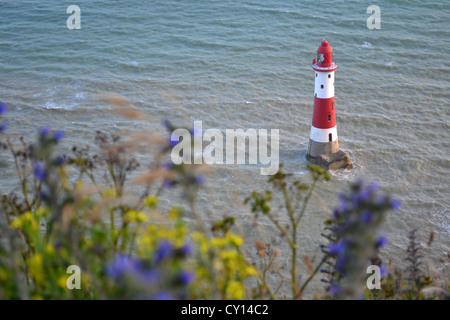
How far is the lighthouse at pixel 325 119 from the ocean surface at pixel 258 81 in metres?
0.55

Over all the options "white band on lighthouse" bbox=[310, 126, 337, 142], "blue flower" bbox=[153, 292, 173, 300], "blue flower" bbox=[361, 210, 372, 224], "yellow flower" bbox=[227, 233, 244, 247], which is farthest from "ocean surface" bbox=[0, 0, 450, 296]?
"blue flower" bbox=[153, 292, 173, 300]

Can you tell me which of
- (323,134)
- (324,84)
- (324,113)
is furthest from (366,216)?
(323,134)

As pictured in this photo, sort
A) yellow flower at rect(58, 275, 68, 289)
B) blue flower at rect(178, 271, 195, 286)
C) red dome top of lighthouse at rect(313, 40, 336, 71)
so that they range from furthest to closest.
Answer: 1. red dome top of lighthouse at rect(313, 40, 336, 71)
2. yellow flower at rect(58, 275, 68, 289)
3. blue flower at rect(178, 271, 195, 286)

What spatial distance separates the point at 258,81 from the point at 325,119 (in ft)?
19.7

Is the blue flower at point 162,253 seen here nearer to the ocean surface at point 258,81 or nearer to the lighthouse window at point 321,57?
the ocean surface at point 258,81

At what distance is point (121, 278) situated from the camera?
2814 millimetres

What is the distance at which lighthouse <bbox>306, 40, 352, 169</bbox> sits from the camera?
51.9 feet

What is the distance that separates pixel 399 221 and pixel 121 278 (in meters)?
12.0

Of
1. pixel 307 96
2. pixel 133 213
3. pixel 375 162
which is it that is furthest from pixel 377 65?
pixel 133 213

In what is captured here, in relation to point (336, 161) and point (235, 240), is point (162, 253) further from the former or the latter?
Result: point (336, 161)

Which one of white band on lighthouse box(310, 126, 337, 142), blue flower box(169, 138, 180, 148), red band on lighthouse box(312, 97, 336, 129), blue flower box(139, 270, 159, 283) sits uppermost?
blue flower box(169, 138, 180, 148)

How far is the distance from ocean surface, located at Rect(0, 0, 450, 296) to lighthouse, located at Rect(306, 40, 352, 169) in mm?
548

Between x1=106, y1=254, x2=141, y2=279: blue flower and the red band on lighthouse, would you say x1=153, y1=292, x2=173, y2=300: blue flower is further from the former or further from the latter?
the red band on lighthouse

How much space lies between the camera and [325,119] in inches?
645
